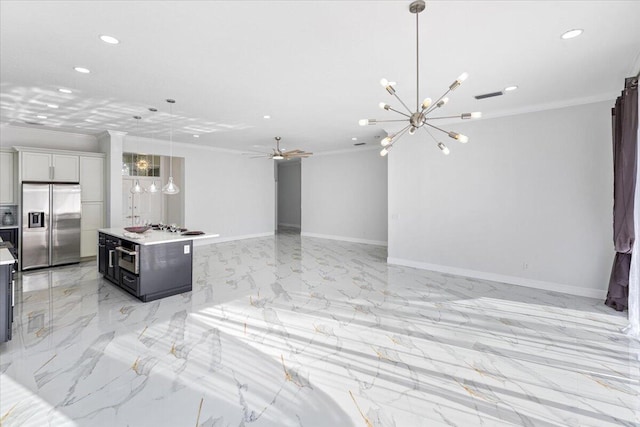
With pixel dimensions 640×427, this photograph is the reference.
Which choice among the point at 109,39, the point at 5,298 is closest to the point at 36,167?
the point at 5,298

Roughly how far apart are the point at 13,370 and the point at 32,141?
6.23 m

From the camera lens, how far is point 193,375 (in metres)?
2.69

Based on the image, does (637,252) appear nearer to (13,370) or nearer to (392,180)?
(392,180)

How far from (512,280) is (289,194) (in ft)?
33.3

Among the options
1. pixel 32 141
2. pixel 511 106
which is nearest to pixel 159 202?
pixel 32 141

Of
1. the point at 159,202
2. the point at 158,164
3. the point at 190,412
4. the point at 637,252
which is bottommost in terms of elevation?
the point at 190,412

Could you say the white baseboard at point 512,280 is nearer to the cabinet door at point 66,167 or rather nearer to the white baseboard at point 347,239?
the white baseboard at point 347,239

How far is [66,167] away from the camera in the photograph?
678 cm

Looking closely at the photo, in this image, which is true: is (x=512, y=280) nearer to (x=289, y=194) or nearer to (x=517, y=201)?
(x=517, y=201)

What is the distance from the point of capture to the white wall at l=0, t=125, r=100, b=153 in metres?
6.61

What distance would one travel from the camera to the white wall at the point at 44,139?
661 centimetres

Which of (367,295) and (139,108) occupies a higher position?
(139,108)

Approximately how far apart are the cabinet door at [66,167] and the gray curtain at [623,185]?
961 centimetres

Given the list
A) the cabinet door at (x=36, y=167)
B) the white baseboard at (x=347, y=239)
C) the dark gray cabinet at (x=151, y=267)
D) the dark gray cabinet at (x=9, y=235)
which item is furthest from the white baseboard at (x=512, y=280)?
the dark gray cabinet at (x=9, y=235)
